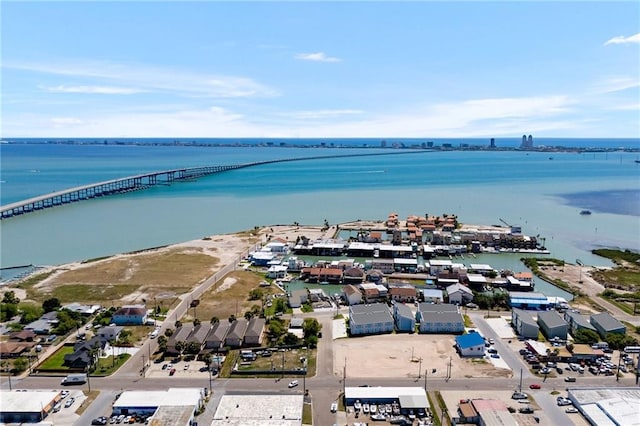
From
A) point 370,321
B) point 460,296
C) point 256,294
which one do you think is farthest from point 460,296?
point 256,294

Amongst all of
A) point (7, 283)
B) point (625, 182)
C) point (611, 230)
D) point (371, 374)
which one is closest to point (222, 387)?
point (371, 374)

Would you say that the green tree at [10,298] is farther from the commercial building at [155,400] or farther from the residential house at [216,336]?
the commercial building at [155,400]

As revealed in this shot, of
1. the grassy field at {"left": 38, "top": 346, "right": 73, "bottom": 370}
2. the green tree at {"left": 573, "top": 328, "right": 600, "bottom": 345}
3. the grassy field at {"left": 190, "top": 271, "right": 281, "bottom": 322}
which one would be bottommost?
the grassy field at {"left": 38, "top": 346, "right": 73, "bottom": 370}

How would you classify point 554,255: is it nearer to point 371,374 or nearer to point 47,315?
point 371,374

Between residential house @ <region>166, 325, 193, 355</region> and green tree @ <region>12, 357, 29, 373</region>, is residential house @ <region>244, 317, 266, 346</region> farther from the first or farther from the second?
green tree @ <region>12, 357, 29, 373</region>

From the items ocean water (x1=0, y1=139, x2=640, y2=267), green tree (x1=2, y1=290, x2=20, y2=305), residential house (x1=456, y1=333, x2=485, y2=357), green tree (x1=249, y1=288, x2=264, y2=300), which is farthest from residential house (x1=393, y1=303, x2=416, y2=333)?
ocean water (x1=0, y1=139, x2=640, y2=267)

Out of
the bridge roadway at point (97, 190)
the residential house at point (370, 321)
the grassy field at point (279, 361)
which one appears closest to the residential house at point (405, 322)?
the residential house at point (370, 321)
